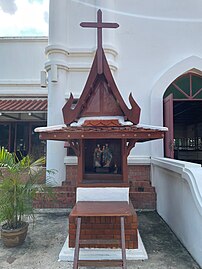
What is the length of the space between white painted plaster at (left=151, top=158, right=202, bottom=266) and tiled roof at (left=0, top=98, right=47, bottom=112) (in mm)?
5494

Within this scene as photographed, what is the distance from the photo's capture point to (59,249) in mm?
4121

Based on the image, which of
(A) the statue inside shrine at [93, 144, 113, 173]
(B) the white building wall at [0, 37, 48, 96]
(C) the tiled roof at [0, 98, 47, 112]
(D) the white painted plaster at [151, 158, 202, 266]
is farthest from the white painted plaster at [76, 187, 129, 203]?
(B) the white building wall at [0, 37, 48, 96]

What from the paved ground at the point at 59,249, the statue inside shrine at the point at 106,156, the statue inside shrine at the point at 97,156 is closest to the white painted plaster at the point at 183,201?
the paved ground at the point at 59,249

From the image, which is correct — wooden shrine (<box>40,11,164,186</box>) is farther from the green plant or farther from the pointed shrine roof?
the green plant

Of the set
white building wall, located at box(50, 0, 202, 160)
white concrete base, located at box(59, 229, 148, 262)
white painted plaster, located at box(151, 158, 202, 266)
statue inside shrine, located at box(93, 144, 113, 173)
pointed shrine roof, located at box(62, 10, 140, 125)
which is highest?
white building wall, located at box(50, 0, 202, 160)

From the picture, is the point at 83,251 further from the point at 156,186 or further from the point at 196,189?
the point at 156,186

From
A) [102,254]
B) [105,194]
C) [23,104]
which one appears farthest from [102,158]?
[23,104]

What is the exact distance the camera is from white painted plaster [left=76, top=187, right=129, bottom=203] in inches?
169

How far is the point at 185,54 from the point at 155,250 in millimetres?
6063

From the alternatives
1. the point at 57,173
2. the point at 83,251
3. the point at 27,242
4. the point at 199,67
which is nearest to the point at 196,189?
the point at 83,251

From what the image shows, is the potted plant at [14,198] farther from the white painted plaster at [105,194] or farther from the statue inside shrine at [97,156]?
the statue inside shrine at [97,156]

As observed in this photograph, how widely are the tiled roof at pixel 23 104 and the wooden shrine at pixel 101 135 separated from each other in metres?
4.67

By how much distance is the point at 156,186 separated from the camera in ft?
21.6

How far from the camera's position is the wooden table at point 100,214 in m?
3.25
